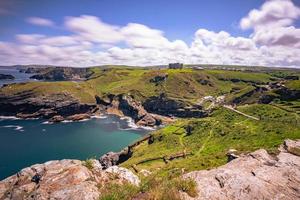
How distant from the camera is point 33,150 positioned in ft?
441

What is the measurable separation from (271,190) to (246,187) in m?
1.60

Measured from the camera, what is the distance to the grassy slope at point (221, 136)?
77.0 meters

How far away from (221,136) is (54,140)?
9816 centimetres

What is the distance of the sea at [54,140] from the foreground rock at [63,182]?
3526 inches

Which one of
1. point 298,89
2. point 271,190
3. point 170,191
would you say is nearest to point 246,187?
point 271,190

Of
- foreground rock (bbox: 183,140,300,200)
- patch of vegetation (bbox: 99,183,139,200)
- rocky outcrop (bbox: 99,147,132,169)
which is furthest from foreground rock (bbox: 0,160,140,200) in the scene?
rocky outcrop (bbox: 99,147,132,169)

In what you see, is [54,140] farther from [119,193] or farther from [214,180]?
[214,180]

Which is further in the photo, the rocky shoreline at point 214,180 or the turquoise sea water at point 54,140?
the turquoise sea water at point 54,140

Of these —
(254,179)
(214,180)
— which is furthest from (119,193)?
(254,179)

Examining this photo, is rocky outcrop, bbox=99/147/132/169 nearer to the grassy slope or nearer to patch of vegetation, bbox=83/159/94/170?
the grassy slope

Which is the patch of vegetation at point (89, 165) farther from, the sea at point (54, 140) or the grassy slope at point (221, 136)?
Answer: the sea at point (54, 140)

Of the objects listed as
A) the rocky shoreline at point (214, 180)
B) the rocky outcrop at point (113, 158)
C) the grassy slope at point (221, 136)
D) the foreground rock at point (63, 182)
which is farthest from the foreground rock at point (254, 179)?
the rocky outcrop at point (113, 158)

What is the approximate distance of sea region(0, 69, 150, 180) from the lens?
124 metres

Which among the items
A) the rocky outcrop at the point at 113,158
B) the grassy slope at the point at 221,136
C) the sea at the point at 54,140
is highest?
the grassy slope at the point at 221,136
